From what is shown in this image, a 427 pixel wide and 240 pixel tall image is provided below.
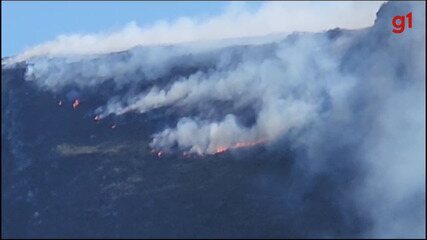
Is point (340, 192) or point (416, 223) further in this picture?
point (340, 192)

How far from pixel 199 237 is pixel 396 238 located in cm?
4873

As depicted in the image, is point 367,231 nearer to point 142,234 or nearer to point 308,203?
point 308,203

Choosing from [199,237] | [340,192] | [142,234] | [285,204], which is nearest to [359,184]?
[340,192]

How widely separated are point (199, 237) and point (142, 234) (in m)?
16.6

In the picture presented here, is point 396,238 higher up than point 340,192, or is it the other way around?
point 340,192

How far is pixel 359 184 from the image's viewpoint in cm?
19875

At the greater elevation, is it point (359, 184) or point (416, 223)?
point (359, 184)

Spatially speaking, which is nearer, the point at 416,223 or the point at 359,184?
the point at 416,223

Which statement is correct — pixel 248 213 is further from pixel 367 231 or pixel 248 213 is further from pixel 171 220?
pixel 367 231

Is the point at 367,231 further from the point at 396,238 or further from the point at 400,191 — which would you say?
the point at 400,191

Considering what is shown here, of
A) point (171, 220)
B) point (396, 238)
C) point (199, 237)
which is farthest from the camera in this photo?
point (171, 220)

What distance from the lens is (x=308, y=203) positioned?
195 m

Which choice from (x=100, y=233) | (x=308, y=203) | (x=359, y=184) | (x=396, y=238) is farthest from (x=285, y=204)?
(x=100, y=233)

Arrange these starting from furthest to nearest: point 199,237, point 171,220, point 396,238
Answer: point 171,220, point 199,237, point 396,238
